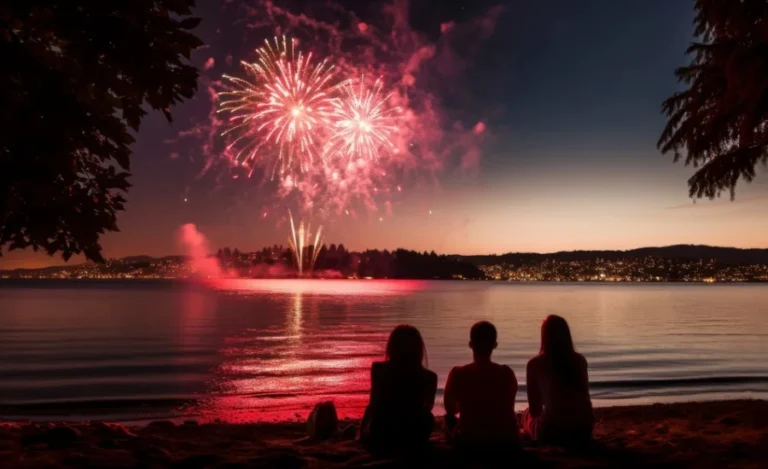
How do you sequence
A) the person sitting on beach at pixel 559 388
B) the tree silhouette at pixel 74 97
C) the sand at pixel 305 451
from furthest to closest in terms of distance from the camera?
the person sitting on beach at pixel 559 388
the sand at pixel 305 451
the tree silhouette at pixel 74 97

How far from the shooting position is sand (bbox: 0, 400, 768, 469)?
→ 22.7ft

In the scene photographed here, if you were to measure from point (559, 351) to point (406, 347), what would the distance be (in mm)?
1747

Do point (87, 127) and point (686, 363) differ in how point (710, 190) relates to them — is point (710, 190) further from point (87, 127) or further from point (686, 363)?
point (686, 363)

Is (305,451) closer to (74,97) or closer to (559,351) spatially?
(559,351)

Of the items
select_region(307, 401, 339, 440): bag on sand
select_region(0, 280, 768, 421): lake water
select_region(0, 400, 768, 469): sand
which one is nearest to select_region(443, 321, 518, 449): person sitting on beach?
select_region(0, 400, 768, 469): sand

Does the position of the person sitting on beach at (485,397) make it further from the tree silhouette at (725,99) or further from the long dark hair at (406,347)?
the tree silhouette at (725,99)

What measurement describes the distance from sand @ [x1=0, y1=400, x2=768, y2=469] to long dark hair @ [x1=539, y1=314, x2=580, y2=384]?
86 centimetres

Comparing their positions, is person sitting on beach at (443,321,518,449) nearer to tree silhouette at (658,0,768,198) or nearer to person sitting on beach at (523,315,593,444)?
person sitting on beach at (523,315,593,444)

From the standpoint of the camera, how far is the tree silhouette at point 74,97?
19.2 ft

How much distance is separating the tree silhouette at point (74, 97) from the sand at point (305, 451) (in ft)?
7.18

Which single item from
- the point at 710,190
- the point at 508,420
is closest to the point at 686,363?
the point at 710,190

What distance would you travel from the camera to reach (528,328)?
156 feet

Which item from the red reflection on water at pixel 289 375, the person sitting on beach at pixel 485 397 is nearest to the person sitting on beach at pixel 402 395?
the person sitting on beach at pixel 485 397

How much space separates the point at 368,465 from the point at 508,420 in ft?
5.10
